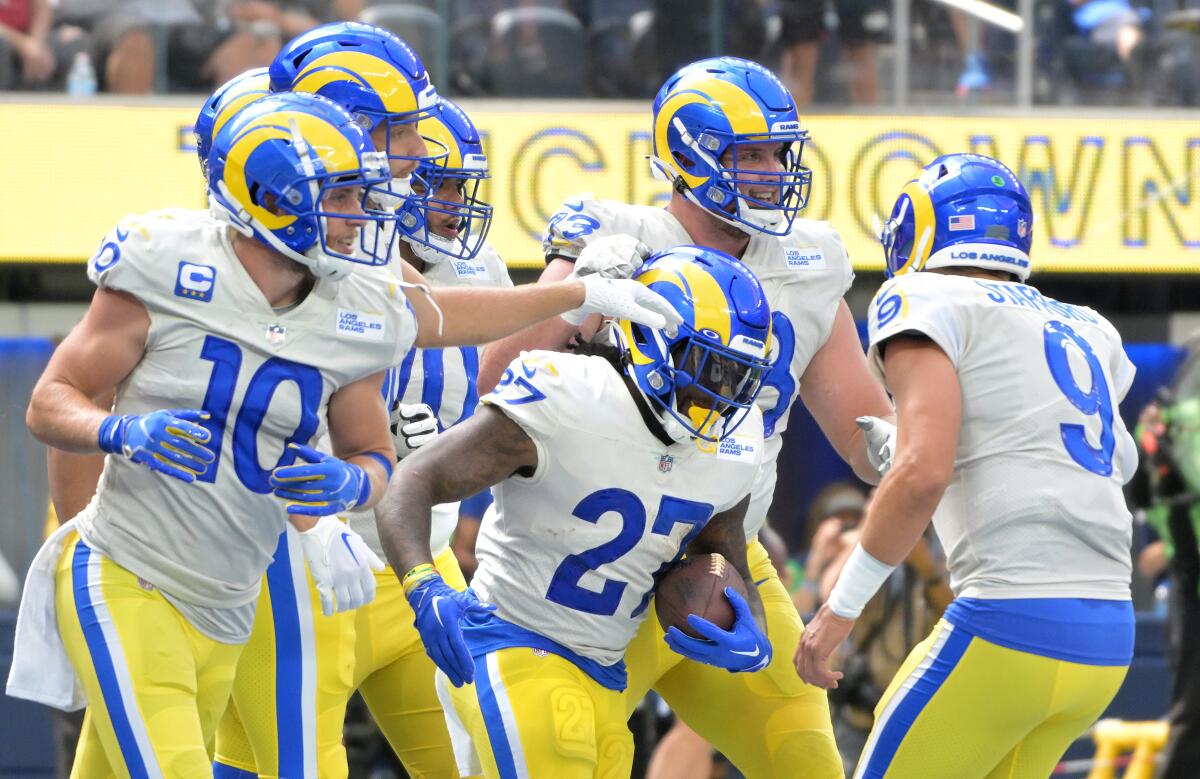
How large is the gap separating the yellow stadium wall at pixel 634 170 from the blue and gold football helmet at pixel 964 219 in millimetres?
4193

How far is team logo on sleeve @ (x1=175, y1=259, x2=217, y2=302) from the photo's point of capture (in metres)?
3.19

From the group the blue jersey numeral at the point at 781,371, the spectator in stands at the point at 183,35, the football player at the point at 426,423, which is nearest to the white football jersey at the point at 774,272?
the blue jersey numeral at the point at 781,371

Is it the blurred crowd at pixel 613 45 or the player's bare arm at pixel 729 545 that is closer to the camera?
the player's bare arm at pixel 729 545

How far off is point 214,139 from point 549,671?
3.74ft

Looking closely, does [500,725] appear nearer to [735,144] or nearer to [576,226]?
[576,226]

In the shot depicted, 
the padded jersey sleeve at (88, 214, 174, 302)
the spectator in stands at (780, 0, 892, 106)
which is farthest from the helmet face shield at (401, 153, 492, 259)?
the spectator in stands at (780, 0, 892, 106)

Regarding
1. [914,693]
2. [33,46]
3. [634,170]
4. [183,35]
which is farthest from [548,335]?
[33,46]

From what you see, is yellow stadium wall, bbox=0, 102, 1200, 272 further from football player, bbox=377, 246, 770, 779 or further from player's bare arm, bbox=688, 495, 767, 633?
football player, bbox=377, 246, 770, 779

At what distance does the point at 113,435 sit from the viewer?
3066 mm

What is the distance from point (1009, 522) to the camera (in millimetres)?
3484

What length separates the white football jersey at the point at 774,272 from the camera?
4012 mm

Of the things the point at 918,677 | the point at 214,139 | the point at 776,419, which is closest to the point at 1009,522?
the point at 918,677

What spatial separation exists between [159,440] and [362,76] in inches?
45.2

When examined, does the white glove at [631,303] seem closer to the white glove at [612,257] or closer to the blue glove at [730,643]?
the white glove at [612,257]
